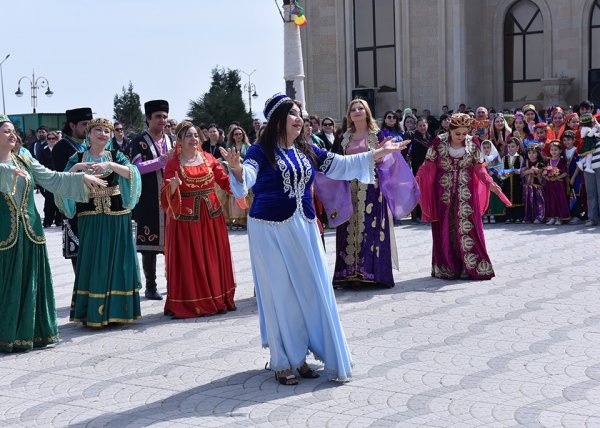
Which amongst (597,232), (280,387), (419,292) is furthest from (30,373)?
(597,232)

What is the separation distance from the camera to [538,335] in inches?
293

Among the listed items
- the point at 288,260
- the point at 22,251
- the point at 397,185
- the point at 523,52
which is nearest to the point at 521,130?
the point at 397,185

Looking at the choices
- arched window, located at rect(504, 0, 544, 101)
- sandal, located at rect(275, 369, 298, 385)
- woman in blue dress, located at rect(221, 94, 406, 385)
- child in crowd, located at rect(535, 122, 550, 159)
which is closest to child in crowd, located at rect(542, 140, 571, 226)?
child in crowd, located at rect(535, 122, 550, 159)

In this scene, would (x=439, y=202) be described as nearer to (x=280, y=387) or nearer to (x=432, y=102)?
(x=280, y=387)

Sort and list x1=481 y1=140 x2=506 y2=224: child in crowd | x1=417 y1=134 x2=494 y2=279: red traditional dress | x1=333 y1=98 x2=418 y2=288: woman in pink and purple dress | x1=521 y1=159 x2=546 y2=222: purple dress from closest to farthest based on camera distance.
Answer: x1=333 y1=98 x2=418 y2=288: woman in pink and purple dress, x1=417 y1=134 x2=494 y2=279: red traditional dress, x1=521 y1=159 x2=546 y2=222: purple dress, x1=481 y1=140 x2=506 y2=224: child in crowd

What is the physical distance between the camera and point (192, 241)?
8.81m

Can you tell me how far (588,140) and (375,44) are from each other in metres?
14.2

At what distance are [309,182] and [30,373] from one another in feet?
7.67

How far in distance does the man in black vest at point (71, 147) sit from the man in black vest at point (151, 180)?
1.90 ft

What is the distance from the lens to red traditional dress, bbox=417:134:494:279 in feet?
33.8

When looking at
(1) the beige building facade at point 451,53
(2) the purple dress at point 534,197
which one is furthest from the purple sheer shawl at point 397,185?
(1) the beige building facade at point 451,53

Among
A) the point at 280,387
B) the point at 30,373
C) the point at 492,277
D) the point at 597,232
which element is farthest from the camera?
the point at 597,232

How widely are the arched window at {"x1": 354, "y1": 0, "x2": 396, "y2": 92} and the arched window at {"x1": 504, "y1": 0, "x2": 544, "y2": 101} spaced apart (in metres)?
3.15

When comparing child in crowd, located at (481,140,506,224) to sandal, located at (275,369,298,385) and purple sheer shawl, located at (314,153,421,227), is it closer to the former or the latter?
purple sheer shawl, located at (314,153,421,227)
